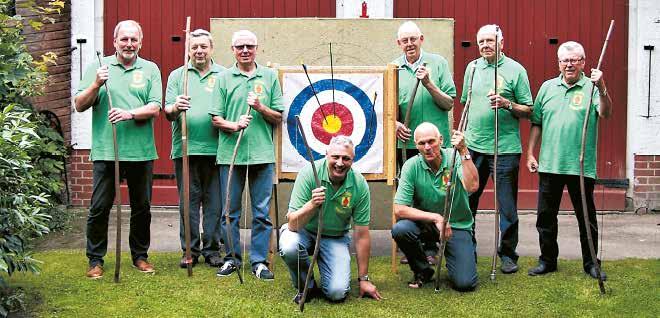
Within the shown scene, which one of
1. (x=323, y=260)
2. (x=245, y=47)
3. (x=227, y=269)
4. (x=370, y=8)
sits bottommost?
(x=227, y=269)

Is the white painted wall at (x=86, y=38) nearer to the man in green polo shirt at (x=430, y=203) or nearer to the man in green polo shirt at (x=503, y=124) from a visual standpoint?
the man in green polo shirt at (x=503, y=124)

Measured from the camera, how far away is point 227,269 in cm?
618

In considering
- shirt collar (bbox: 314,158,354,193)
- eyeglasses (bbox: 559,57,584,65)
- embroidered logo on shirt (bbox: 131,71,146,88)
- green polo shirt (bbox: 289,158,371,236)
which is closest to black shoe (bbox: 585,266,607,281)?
eyeglasses (bbox: 559,57,584,65)

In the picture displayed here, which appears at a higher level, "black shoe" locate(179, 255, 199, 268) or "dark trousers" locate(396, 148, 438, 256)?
"dark trousers" locate(396, 148, 438, 256)

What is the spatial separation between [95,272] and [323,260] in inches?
58.8

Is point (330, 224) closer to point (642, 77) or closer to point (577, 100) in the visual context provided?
point (577, 100)

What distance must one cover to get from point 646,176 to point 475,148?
10.6ft

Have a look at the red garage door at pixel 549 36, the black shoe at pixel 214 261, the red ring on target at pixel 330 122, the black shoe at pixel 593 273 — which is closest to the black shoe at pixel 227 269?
the black shoe at pixel 214 261

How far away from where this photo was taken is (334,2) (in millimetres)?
9023

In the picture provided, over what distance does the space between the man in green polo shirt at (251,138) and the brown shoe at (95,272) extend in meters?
0.75

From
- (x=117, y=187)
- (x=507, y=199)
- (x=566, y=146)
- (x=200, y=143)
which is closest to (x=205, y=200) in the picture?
(x=200, y=143)

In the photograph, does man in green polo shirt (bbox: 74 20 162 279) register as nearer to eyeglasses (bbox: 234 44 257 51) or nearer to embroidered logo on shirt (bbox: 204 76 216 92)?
embroidered logo on shirt (bbox: 204 76 216 92)

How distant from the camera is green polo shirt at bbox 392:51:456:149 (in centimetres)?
636

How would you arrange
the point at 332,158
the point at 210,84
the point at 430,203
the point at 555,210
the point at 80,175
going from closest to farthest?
the point at 332,158
the point at 430,203
the point at 555,210
the point at 210,84
the point at 80,175
